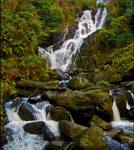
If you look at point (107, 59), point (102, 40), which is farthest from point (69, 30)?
point (107, 59)

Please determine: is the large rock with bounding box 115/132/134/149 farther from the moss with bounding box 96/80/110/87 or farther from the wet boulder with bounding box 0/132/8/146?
the moss with bounding box 96/80/110/87

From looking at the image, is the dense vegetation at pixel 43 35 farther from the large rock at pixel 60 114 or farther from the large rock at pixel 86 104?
the large rock at pixel 86 104

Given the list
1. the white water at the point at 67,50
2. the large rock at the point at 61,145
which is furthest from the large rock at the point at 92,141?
the white water at the point at 67,50

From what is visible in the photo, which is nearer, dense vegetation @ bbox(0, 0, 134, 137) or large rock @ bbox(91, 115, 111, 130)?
large rock @ bbox(91, 115, 111, 130)

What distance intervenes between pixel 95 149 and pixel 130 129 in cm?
248

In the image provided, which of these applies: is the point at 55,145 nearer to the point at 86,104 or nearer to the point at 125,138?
the point at 125,138

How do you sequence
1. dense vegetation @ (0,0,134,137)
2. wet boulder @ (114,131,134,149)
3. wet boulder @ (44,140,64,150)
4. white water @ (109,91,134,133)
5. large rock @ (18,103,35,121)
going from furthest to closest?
dense vegetation @ (0,0,134,137) < large rock @ (18,103,35,121) < white water @ (109,91,134,133) < wet boulder @ (114,131,134,149) < wet boulder @ (44,140,64,150)

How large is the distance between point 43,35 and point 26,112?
10249 millimetres

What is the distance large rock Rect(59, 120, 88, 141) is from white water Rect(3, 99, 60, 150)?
10.2 inches

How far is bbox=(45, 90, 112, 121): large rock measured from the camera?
12.9 m

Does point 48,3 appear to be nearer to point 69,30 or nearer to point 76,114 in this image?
point 69,30

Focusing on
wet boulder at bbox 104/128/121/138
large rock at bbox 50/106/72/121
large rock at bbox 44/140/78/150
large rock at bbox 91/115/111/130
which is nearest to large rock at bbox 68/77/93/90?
large rock at bbox 50/106/72/121

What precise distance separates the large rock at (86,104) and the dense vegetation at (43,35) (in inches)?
75.1

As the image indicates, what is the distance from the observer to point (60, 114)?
12.6 m
